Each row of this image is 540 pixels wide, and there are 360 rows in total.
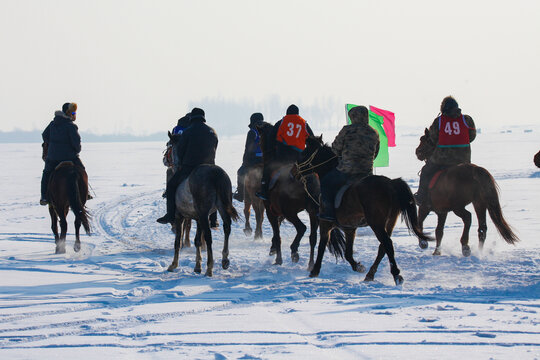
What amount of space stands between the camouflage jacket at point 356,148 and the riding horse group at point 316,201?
247 mm

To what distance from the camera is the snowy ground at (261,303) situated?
226 inches

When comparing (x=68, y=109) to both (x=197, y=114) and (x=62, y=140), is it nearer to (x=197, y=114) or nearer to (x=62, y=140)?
(x=62, y=140)

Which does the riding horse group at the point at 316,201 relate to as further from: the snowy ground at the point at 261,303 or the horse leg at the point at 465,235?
the snowy ground at the point at 261,303

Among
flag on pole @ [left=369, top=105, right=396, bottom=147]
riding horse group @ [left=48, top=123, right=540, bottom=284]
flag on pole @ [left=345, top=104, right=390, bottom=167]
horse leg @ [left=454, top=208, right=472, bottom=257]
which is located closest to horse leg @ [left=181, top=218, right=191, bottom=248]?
riding horse group @ [left=48, top=123, right=540, bottom=284]

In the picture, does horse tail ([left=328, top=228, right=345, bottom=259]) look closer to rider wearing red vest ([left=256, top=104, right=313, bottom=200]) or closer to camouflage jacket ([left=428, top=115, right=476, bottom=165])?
rider wearing red vest ([left=256, top=104, right=313, bottom=200])

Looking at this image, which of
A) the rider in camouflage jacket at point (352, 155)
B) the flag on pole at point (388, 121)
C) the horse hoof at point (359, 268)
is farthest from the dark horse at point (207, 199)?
the flag on pole at point (388, 121)

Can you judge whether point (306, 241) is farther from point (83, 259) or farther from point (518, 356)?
point (518, 356)

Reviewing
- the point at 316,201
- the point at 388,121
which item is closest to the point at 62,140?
the point at 316,201

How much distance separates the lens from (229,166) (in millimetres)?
38281

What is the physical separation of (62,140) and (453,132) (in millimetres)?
6818

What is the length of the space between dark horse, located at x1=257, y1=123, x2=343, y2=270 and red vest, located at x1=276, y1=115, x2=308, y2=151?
0.15 meters

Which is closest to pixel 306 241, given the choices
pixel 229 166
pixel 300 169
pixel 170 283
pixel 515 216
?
pixel 300 169

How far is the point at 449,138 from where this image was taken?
37.4 feet

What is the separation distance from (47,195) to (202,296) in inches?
210
